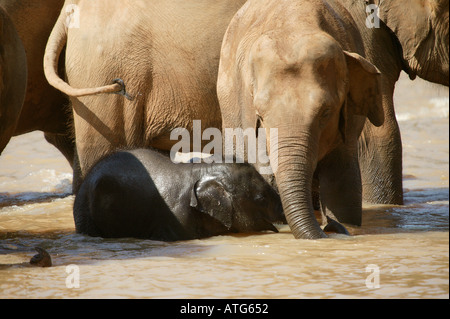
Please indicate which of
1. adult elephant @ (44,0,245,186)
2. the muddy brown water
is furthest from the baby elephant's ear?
adult elephant @ (44,0,245,186)

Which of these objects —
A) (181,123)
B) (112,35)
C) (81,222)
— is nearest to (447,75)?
(181,123)

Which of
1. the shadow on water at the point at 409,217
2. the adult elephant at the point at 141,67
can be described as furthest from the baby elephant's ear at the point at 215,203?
the adult elephant at the point at 141,67

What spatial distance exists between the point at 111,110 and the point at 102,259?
209 cm

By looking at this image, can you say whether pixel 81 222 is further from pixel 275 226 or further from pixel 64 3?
pixel 64 3

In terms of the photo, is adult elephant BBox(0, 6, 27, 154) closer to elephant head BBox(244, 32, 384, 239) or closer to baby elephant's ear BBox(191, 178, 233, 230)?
baby elephant's ear BBox(191, 178, 233, 230)

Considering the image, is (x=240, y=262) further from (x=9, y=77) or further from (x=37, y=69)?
(x=37, y=69)

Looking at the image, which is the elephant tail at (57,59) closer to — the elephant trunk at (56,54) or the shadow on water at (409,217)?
the elephant trunk at (56,54)

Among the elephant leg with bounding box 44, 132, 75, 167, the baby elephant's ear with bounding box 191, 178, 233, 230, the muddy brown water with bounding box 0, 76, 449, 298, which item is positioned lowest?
the muddy brown water with bounding box 0, 76, 449, 298

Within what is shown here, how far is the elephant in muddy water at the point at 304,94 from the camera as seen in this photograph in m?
5.18

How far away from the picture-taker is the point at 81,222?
5898 millimetres

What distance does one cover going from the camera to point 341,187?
19.2 feet

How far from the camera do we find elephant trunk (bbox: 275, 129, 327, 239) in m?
5.16

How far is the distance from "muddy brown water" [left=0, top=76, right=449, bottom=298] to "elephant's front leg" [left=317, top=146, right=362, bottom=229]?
134 millimetres

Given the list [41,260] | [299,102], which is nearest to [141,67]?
[299,102]
